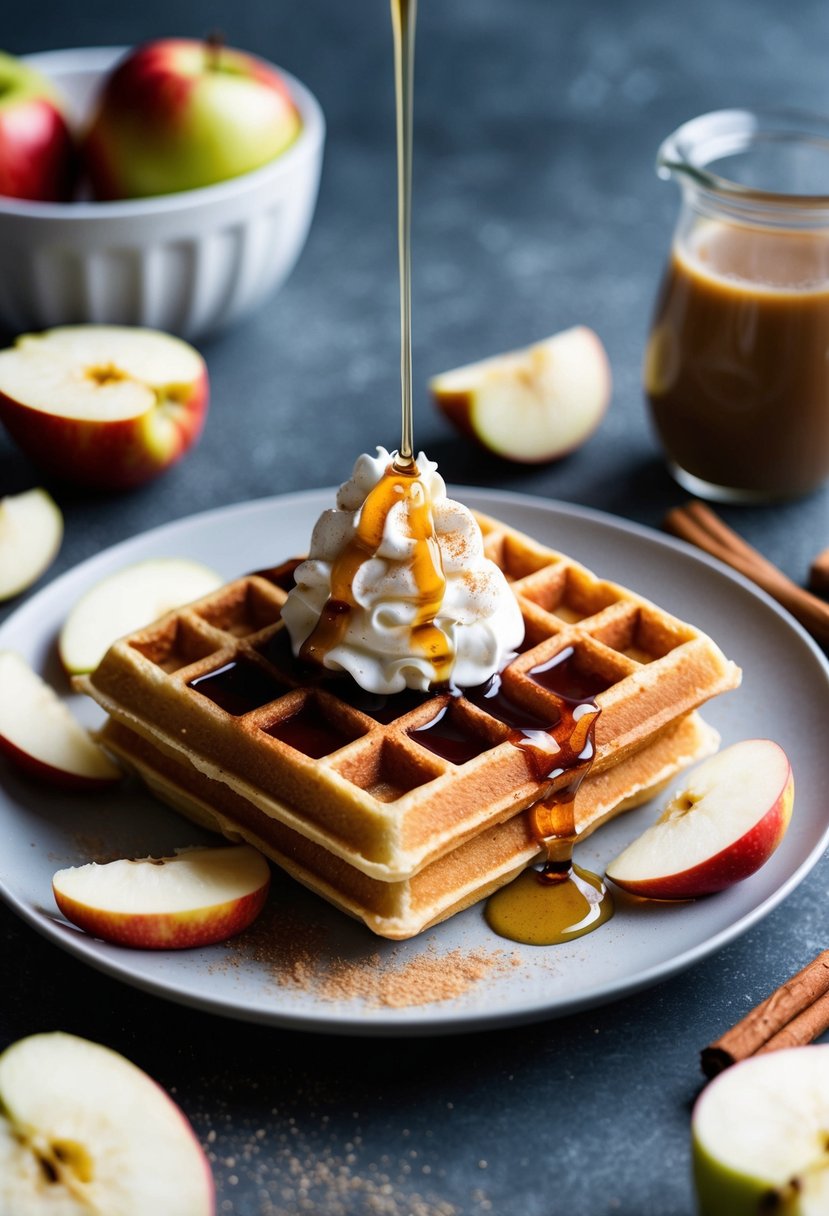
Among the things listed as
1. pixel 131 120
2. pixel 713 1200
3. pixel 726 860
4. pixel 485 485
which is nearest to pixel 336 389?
pixel 485 485

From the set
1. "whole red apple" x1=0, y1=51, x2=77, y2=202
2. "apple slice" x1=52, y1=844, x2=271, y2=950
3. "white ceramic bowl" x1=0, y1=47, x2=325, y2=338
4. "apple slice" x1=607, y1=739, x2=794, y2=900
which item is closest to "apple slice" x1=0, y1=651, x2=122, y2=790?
"apple slice" x1=52, y1=844, x2=271, y2=950

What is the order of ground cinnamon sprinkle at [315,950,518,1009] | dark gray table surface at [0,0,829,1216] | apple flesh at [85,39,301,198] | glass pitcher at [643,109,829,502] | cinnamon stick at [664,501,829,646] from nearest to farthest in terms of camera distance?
dark gray table surface at [0,0,829,1216], ground cinnamon sprinkle at [315,950,518,1009], cinnamon stick at [664,501,829,646], glass pitcher at [643,109,829,502], apple flesh at [85,39,301,198]

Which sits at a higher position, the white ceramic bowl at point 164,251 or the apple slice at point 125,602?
the white ceramic bowl at point 164,251

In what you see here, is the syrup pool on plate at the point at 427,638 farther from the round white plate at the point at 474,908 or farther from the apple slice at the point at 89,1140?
the apple slice at the point at 89,1140

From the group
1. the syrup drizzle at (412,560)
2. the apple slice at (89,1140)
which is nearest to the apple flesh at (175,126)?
the syrup drizzle at (412,560)

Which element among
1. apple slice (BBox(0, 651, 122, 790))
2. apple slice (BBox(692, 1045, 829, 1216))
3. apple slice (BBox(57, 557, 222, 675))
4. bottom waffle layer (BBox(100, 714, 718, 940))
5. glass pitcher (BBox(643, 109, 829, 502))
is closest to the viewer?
apple slice (BBox(692, 1045, 829, 1216))

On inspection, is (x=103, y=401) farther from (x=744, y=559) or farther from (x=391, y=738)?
(x=744, y=559)

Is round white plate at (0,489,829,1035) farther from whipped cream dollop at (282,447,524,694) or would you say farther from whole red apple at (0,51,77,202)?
whole red apple at (0,51,77,202)
